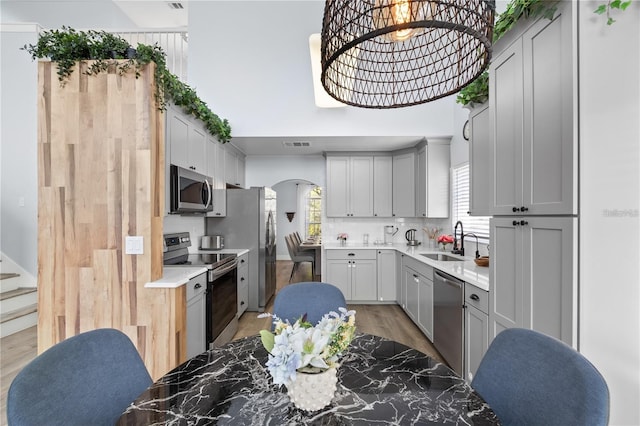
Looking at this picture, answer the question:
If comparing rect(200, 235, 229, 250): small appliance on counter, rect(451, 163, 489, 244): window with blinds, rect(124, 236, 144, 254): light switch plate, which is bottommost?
rect(200, 235, 229, 250): small appliance on counter

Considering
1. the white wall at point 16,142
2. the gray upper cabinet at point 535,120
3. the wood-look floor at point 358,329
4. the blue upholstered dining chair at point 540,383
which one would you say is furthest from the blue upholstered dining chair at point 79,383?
the white wall at point 16,142

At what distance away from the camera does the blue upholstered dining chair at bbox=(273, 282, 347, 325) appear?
1.71 m

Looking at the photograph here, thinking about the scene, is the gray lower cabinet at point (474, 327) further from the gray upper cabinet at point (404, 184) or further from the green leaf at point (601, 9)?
the gray upper cabinet at point (404, 184)

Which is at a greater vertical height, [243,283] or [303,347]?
[303,347]

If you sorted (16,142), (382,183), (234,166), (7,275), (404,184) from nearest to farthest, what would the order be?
1. (7,275)
2. (16,142)
3. (234,166)
4. (404,184)
5. (382,183)

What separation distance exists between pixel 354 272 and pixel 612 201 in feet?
11.3

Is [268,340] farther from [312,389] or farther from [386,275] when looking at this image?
[386,275]

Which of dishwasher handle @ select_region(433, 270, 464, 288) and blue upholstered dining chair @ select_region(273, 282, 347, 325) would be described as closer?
blue upholstered dining chair @ select_region(273, 282, 347, 325)

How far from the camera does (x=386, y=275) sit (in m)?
4.45

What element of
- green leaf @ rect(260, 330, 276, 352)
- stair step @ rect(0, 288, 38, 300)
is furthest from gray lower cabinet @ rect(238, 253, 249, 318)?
green leaf @ rect(260, 330, 276, 352)

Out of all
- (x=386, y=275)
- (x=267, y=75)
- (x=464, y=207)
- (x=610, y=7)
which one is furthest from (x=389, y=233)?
(x=610, y=7)

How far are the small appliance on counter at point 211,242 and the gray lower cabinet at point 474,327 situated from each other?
3.10 m

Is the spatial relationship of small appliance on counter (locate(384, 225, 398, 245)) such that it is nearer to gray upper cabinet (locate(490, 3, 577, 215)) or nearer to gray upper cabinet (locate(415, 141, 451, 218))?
gray upper cabinet (locate(415, 141, 451, 218))

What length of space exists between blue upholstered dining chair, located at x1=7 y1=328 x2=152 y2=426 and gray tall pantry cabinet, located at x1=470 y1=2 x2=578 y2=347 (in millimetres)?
1786
